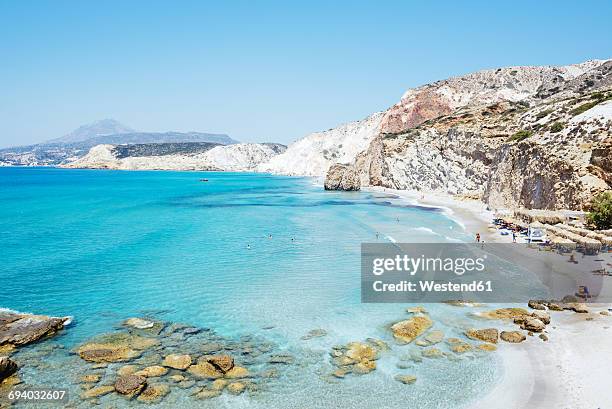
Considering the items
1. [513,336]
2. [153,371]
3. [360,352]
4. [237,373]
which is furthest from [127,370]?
[513,336]

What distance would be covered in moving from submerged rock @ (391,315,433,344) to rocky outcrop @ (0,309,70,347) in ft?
42.7

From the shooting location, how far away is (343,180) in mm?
91750

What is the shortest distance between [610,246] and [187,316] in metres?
25.3

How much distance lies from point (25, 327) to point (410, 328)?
571 inches

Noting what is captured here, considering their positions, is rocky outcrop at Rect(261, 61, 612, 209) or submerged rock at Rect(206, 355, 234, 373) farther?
rocky outcrop at Rect(261, 61, 612, 209)

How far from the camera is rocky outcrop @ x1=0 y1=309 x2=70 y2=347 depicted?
15.0 metres

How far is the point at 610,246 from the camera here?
2608cm

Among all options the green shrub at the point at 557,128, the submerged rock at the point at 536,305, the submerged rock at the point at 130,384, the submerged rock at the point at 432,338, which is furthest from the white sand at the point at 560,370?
the green shrub at the point at 557,128

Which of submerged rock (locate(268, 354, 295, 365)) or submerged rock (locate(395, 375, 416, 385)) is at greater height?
submerged rock (locate(395, 375, 416, 385))

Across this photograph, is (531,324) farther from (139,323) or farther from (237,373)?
(139,323)

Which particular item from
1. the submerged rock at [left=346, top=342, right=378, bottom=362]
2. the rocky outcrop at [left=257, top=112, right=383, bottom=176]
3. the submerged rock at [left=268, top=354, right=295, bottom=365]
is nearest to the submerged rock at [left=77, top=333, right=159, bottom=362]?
the submerged rock at [left=268, top=354, right=295, bottom=365]

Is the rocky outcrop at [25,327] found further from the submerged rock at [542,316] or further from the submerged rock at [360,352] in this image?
the submerged rock at [542,316]

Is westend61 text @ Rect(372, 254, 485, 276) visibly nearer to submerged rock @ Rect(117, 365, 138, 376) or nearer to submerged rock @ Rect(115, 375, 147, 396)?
submerged rock @ Rect(117, 365, 138, 376)

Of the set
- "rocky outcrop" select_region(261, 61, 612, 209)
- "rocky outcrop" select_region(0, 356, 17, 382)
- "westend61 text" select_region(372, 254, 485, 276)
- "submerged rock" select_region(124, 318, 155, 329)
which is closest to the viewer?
"rocky outcrop" select_region(0, 356, 17, 382)
